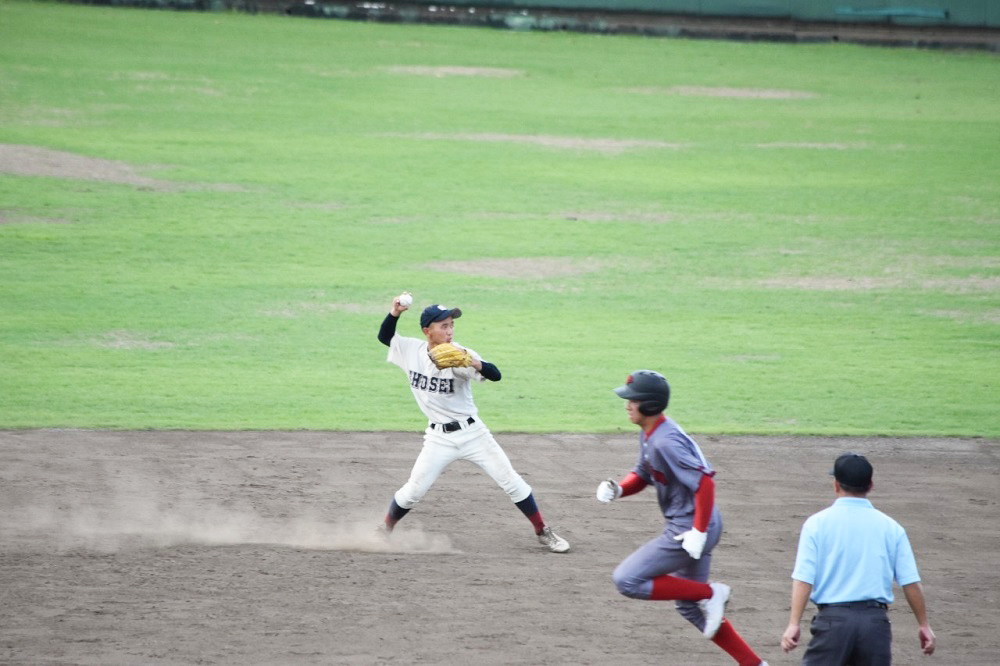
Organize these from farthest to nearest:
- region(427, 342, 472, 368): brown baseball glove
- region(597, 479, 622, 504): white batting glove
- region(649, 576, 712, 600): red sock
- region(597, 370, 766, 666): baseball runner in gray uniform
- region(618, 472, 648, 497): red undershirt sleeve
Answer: region(427, 342, 472, 368): brown baseball glove, region(597, 479, 622, 504): white batting glove, region(618, 472, 648, 497): red undershirt sleeve, region(649, 576, 712, 600): red sock, region(597, 370, 766, 666): baseball runner in gray uniform

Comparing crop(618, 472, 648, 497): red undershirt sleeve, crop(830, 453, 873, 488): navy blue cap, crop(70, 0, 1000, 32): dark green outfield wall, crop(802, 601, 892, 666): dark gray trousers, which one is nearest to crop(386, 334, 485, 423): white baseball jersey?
crop(618, 472, 648, 497): red undershirt sleeve

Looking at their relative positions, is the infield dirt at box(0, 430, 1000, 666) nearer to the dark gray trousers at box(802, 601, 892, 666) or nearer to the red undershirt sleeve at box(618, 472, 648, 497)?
the red undershirt sleeve at box(618, 472, 648, 497)

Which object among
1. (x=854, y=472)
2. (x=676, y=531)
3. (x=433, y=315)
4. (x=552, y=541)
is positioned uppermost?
(x=854, y=472)

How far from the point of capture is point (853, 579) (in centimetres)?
533

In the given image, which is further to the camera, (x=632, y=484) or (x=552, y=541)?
(x=552, y=541)

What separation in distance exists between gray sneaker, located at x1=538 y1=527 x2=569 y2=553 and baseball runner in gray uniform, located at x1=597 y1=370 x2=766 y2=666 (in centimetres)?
186

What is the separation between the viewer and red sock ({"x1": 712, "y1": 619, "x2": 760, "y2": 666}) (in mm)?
6324

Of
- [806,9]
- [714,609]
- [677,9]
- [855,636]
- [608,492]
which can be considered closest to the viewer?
[855,636]

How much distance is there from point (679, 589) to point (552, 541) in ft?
6.70

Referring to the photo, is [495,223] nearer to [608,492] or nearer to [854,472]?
[608,492]

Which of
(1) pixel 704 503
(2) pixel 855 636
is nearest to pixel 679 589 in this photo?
(1) pixel 704 503

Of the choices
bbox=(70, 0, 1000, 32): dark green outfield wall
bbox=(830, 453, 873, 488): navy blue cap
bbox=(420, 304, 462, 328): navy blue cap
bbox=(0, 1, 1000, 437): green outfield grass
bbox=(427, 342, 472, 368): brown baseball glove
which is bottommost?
bbox=(0, 1, 1000, 437): green outfield grass

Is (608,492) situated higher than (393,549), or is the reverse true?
(608,492)

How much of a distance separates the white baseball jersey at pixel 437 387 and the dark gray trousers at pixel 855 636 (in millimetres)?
3477
